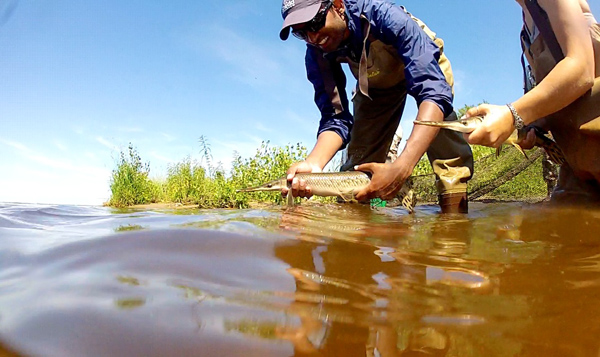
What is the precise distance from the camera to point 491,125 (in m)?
2.75

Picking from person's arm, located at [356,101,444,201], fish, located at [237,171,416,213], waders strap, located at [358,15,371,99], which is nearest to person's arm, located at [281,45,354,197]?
fish, located at [237,171,416,213]

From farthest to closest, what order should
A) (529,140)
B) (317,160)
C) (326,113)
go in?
(326,113) < (317,160) < (529,140)

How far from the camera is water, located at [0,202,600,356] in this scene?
869 mm

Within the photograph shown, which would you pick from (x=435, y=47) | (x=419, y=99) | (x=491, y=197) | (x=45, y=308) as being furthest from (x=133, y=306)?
(x=491, y=197)

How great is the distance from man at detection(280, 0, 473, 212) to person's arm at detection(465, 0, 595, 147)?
2.10 ft

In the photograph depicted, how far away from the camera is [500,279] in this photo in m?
1.37

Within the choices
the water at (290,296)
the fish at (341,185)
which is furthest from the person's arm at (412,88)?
the water at (290,296)

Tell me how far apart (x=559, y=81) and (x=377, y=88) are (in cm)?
202

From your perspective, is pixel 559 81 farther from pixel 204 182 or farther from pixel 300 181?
pixel 204 182

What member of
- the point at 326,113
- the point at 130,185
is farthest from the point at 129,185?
the point at 326,113

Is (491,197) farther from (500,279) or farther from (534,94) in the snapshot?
(500,279)

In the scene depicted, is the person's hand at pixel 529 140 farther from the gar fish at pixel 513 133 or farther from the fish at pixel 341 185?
the fish at pixel 341 185

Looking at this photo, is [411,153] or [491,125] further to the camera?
[411,153]

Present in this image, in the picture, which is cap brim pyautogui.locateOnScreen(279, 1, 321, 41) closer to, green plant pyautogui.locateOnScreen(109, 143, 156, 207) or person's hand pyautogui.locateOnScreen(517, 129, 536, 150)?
person's hand pyautogui.locateOnScreen(517, 129, 536, 150)
